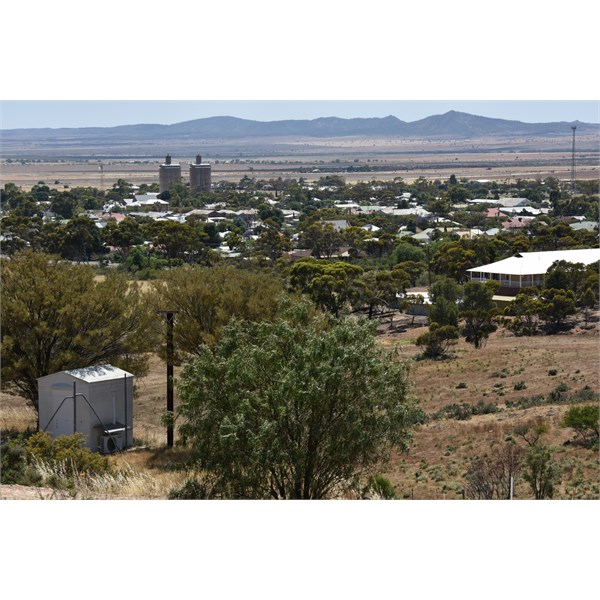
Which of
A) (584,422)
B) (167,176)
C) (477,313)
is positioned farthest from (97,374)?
(167,176)

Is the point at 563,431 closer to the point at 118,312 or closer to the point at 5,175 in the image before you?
the point at 118,312

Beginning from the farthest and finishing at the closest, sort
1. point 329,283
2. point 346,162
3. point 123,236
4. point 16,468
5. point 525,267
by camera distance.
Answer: point 346,162 → point 123,236 → point 525,267 → point 329,283 → point 16,468

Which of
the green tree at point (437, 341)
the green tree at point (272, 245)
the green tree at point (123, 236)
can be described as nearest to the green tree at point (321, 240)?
the green tree at point (272, 245)

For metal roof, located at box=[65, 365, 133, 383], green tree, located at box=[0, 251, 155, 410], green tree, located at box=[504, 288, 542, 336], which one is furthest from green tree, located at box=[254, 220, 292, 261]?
metal roof, located at box=[65, 365, 133, 383]

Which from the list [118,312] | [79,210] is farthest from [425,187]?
[118,312]

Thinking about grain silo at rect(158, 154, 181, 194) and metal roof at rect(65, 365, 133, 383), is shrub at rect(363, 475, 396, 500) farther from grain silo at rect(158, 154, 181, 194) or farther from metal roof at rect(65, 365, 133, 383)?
grain silo at rect(158, 154, 181, 194)

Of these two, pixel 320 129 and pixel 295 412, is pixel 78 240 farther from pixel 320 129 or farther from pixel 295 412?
pixel 320 129
